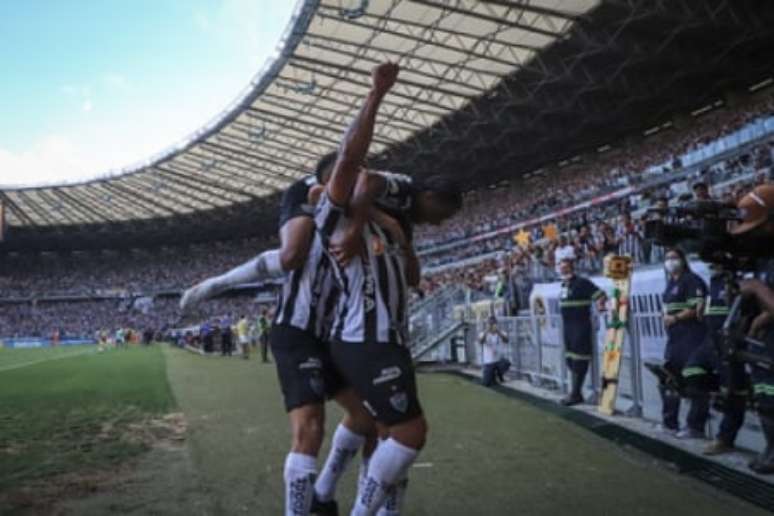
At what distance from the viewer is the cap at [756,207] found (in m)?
3.70

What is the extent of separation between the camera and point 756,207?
3734 millimetres

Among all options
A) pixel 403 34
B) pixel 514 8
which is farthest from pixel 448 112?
pixel 514 8

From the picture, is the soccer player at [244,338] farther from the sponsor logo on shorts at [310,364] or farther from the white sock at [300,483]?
the white sock at [300,483]

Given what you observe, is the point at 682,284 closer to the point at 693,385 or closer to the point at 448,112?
the point at 693,385

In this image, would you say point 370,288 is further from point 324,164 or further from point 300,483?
point 300,483

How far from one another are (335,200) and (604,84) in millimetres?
26666

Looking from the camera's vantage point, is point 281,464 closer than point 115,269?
Yes

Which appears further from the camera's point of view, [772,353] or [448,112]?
[448,112]

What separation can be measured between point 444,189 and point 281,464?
10.8 feet

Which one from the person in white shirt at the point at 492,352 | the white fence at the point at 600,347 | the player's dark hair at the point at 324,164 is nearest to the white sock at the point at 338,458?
the player's dark hair at the point at 324,164

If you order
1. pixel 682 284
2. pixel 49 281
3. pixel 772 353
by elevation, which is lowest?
pixel 772 353

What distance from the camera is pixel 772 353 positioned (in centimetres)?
425

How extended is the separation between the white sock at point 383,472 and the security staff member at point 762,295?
2.22 metres

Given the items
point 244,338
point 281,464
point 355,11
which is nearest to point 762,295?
point 281,464
